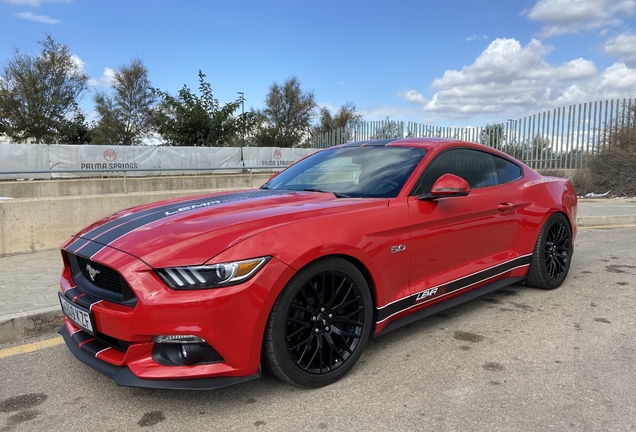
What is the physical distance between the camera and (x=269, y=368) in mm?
2430

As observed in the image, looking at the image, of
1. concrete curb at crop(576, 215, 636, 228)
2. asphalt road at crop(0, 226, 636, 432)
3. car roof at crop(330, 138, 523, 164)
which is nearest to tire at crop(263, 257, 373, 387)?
asphalt road at crop(0, 226, 636, 432)

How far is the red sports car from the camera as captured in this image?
7.16 feet

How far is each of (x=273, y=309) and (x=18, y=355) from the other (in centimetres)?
214

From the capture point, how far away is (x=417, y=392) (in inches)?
101

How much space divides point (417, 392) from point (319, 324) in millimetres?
681

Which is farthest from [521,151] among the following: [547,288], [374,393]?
[374,393]

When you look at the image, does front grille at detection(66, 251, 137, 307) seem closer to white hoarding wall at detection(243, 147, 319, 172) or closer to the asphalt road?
the asphalt road

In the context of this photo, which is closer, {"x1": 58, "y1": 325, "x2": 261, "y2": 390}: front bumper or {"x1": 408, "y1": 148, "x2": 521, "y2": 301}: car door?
{"x1": 58, "y1": 325, "x2": 261, "y2": 390}: front bumper

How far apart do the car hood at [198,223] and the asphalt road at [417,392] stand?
85 centimetres

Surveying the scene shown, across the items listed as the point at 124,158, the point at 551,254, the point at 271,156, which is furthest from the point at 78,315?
the point at 271,156

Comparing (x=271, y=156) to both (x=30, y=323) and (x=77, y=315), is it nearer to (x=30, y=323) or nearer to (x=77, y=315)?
(x=30, y=323)

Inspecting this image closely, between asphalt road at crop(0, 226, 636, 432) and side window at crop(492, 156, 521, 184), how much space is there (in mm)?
1258

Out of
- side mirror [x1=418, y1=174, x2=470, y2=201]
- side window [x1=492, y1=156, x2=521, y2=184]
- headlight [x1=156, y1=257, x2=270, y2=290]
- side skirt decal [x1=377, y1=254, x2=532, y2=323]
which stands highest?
side window [x1=492, y1=156, x2=521, y2=184]

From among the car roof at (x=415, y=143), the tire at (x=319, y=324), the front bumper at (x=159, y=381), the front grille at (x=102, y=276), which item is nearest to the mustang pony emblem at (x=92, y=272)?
the front grille at (x=102, y=276)
